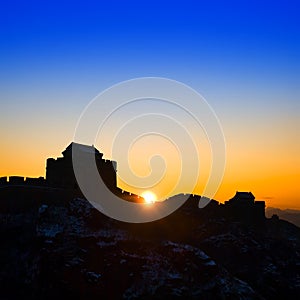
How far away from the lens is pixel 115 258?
154ft

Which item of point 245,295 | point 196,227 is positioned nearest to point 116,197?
point 196,227

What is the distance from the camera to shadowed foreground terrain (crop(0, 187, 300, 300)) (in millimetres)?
42844

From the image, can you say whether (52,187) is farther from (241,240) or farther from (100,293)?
(241,240)

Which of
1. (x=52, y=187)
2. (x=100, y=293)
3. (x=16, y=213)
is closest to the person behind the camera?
(x=100, y=293)

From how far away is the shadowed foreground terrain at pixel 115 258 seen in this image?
42.8 m

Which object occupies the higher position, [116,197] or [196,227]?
[116,197]

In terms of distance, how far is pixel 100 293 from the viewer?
1650 inches

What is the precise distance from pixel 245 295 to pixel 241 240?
53.9 feet

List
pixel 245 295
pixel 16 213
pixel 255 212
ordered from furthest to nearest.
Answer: pixel 255 212, pixel 16 213, pixel 245 295

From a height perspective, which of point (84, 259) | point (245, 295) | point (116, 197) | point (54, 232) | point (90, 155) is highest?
point (90, 155)

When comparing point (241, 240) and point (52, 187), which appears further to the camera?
point (241, 240)

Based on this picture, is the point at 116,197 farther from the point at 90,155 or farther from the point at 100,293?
the point at 100,293

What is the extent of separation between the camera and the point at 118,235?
5153 cm

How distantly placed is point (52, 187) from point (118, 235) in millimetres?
10456
